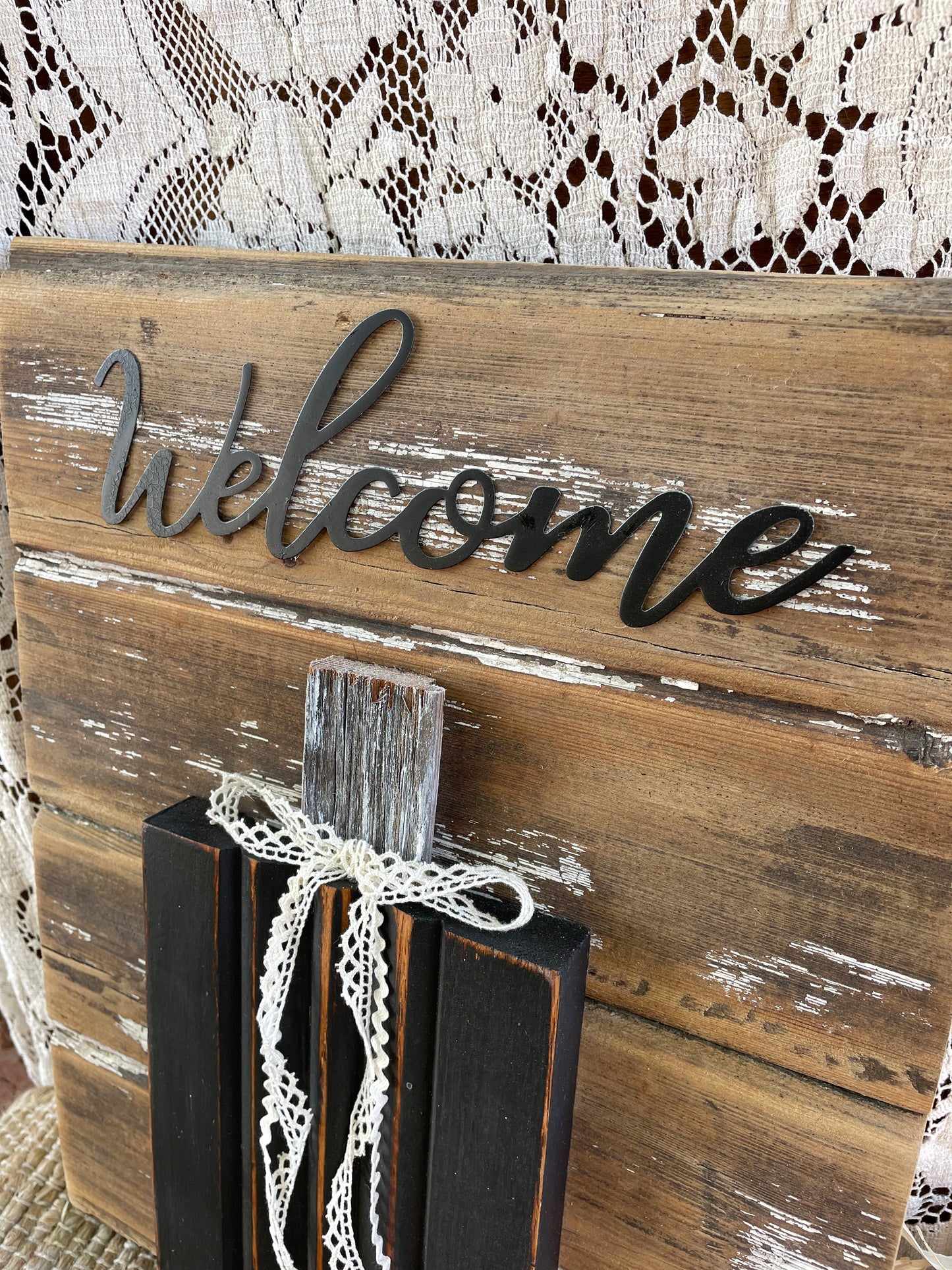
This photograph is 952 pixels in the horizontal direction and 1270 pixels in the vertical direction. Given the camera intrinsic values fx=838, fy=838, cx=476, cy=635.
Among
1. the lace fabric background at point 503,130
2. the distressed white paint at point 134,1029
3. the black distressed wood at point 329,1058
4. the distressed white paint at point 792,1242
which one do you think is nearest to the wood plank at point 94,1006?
the distressed white paint at point 134,1029

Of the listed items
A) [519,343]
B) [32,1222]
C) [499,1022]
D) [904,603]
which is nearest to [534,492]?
[519,343]

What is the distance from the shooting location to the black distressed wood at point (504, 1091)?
49 cm

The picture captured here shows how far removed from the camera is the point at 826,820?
0.48m

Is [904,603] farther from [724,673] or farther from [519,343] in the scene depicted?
[519,343]

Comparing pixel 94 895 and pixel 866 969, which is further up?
pixel 866 969

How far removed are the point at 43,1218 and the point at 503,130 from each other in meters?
1.07

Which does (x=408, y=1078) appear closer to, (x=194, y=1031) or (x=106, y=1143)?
(x=194, y=1031)

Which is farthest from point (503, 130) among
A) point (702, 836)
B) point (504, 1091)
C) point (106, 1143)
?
point (106, 1143)

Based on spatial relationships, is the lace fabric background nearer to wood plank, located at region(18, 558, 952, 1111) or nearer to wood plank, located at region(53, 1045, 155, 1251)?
wood plank, located at region(18, 558, 952, 1111)

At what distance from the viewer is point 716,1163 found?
22.1 inches

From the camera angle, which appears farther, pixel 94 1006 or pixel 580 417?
pixel 94 1006

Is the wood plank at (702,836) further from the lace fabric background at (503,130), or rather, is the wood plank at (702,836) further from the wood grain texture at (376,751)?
the lace fabric background at (503,130)

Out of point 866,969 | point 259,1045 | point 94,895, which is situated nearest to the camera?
point 866,969

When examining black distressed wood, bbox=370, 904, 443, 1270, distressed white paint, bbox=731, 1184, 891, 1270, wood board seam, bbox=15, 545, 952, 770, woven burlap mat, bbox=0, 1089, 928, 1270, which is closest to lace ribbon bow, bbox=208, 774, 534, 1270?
black distressed wood, bbox=370, 904, 443, 1270
